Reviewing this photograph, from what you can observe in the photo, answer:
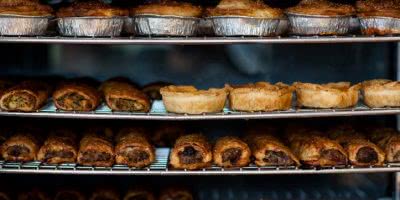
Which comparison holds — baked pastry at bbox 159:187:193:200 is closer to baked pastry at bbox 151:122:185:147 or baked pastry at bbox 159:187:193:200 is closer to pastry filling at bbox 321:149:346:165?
baked pastry at bbox 151:122:185:147

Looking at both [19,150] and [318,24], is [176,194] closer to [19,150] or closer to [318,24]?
[19,150]

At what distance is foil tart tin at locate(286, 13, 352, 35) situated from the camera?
590 centimetres

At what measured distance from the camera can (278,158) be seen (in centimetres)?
601

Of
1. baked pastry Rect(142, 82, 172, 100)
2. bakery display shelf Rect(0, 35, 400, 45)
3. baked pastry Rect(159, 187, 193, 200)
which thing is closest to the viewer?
bakery display shelf Rect(0, 35, 400, 45)

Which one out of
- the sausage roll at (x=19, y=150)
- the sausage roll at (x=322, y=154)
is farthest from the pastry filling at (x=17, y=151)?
the sausage roll at (x=322, y=154)

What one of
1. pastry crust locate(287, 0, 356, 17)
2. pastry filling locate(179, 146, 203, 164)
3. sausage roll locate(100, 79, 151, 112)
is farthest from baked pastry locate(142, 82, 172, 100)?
pastry crust locate(287, 0, 356, 17)

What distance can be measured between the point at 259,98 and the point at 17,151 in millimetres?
2267

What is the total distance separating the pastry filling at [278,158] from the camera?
6.01 metres

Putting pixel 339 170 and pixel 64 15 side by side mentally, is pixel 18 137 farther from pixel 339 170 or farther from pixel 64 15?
pixel 339 170

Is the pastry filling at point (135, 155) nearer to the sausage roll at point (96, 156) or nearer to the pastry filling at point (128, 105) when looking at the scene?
the sausage roll at point (96, 156)

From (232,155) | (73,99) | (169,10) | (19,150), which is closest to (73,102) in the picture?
(73,99)

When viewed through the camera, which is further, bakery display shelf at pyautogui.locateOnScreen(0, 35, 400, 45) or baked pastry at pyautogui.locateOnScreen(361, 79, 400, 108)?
baked pastry at pyautogui.locateOnScreen(361, 79, 400, 108)

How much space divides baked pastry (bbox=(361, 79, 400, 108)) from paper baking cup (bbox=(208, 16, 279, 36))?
1078 millimetres

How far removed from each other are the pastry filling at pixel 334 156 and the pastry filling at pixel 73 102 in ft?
7.16
